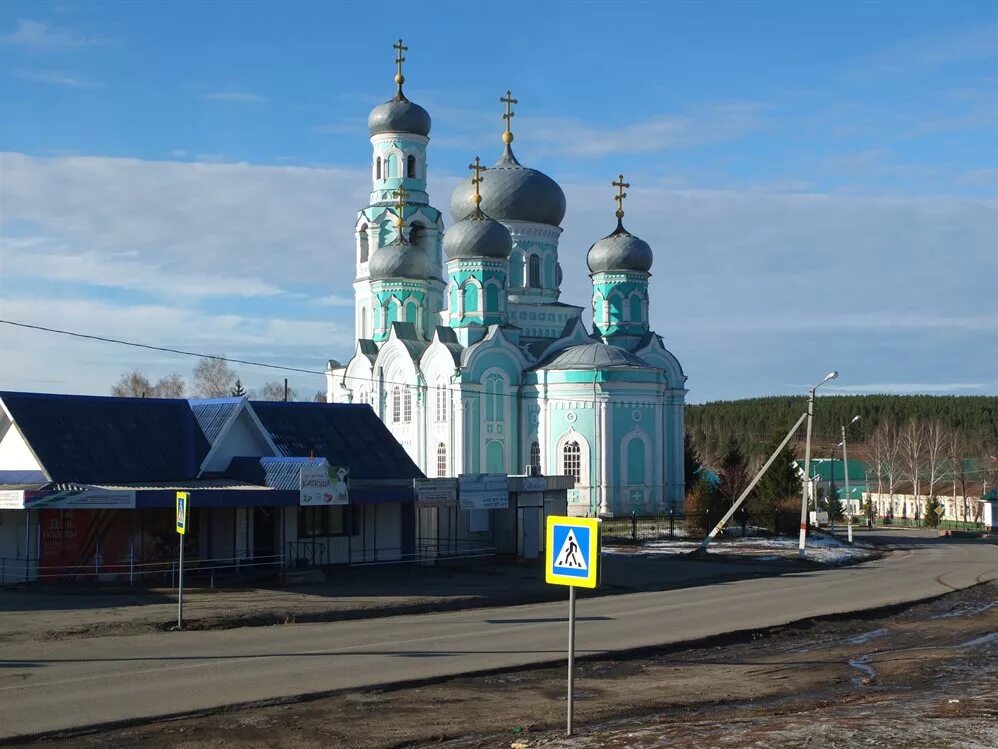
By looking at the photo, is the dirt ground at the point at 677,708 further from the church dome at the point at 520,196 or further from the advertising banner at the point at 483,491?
the church dome at the point at 520,196

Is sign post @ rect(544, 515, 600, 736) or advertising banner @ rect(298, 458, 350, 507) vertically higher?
advertising banner @ rect(298, 458, 350, 507)

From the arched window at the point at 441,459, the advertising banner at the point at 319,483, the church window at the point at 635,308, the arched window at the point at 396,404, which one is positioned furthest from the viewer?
the church window at the point at 635,308

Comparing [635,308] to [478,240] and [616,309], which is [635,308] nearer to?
[616,309]

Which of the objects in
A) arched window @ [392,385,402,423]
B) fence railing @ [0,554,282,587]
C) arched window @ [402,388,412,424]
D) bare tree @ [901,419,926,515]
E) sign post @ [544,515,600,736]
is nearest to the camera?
sign post @ [544,515,600,736]

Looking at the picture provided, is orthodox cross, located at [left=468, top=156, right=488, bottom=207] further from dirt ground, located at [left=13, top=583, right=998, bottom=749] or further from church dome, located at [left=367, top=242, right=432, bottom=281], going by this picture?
dirt ground, located at [left=13, top=583, right=998, bottom=749]

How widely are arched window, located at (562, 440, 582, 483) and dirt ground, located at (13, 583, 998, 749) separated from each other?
1302 inches

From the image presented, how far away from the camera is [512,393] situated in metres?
53.3

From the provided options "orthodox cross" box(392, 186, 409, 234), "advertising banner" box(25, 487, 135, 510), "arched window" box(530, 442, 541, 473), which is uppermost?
"orthodox cross" box(392, 186, 409, 234)

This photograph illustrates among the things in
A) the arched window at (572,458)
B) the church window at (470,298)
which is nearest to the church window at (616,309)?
the church window at (470,298)

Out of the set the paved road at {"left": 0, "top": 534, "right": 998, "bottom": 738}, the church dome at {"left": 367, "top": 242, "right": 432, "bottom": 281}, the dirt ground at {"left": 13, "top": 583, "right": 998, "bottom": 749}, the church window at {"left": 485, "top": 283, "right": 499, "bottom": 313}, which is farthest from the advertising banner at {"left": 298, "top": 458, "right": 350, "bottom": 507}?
the church dome at {"left": 367, "top": 242, "right": 432, "bottom": 281}

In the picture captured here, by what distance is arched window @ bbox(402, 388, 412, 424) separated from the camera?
55.6 m

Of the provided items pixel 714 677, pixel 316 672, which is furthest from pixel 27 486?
pixel 714 677

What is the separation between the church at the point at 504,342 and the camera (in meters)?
51.5

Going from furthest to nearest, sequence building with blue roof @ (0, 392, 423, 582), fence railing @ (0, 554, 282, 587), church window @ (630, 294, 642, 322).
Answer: church window @ (630, 294, 642, 322)
building with blue roof @ (0, 392, 423, 582)
fence railing @ (0, 554, 282, 587)
